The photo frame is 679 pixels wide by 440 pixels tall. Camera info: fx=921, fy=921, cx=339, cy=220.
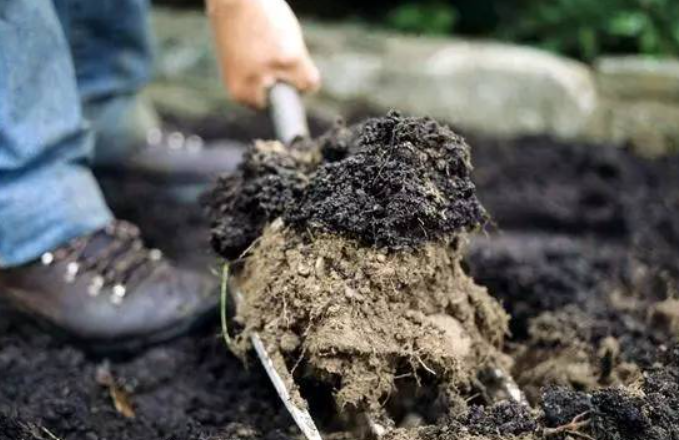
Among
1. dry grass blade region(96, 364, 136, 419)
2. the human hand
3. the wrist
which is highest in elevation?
the wrist

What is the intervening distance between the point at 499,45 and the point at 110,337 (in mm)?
1743

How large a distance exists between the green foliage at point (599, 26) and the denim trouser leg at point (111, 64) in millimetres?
1478

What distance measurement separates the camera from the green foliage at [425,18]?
129 inches

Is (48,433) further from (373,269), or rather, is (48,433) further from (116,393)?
(373,269)

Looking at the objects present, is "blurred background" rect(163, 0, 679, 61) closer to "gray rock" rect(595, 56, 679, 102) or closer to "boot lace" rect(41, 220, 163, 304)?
"gray rock" rect(595, 56, 679, 102)

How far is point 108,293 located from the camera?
5.60 ft

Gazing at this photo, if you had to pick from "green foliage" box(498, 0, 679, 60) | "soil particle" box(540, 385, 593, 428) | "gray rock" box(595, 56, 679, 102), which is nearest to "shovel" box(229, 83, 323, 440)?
"soil particle" box(540, 385, 593, 428)

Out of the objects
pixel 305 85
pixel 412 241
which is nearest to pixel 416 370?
pixel 412 241

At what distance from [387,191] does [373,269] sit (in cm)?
11

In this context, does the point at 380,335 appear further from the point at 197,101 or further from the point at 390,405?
the point at 197,101

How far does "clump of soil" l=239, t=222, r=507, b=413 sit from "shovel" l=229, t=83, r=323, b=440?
0.9 inches

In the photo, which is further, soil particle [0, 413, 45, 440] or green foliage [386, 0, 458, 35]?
green foliage [386, 0, 458, 35]

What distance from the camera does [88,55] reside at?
2035 mm

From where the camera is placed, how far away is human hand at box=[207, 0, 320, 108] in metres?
1.61
